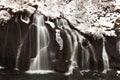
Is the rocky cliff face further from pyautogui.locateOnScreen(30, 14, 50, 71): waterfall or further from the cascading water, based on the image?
pyautogui.locateOnScreen(30, 14, 50, 71): waterfall

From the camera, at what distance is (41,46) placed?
16.5m

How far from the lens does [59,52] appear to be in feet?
53.7

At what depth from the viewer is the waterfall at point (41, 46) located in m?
16.1

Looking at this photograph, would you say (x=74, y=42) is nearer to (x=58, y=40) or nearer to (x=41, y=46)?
(x=58, y=40)

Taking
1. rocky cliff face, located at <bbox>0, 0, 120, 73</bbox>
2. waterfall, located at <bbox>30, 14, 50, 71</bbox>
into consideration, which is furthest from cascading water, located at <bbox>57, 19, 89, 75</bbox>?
waterfall, located at <bbox>30, 14, 50, 71</bbox>

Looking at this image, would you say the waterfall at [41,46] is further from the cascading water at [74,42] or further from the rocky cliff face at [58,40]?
the cascading water at [74,42]

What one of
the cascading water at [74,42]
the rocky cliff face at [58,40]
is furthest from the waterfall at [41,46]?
the cascading water at [74,42]

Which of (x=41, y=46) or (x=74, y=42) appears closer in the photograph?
(x=41, y=46)

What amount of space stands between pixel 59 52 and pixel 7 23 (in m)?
3.20

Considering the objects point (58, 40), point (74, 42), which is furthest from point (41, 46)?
point (74, 42)

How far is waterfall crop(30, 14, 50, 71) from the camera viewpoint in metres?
16.1

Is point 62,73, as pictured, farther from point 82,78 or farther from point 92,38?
point 92,38

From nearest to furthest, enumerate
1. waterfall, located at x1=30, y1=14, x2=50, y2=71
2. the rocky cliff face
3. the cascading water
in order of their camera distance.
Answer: waterfall, located at x1=30, y1=14, x2=50, y2=71 → the rocky cliff face → the cascading water

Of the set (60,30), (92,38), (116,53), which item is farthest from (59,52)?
(116,53)
